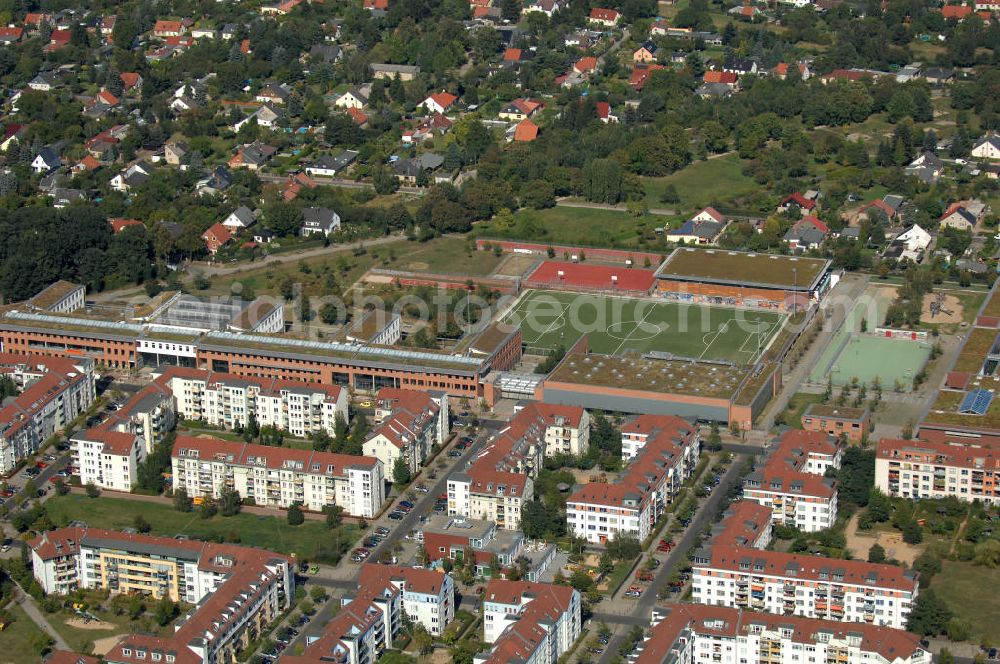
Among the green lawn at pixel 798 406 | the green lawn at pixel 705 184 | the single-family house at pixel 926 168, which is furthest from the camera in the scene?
the single-family house at pixel 926 168

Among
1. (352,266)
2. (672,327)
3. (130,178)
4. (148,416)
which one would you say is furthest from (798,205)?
(148,416)

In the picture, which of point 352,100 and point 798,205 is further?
point 352,100

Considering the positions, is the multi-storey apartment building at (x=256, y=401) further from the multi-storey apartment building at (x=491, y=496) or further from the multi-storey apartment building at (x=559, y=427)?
the multi-storey apartment building at (x=491, y=496)

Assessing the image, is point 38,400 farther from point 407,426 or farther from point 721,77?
point 721,77

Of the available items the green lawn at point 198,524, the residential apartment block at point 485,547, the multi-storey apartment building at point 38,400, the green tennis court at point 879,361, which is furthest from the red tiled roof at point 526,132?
the residential apartment block at point 485,547

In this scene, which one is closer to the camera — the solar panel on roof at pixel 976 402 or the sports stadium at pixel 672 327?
the solar panel on roof at pixel 976 402

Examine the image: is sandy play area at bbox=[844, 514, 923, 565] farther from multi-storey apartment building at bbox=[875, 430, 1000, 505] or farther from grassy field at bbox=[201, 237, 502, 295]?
grassy field at bbox=[201, 237, 502, 295]

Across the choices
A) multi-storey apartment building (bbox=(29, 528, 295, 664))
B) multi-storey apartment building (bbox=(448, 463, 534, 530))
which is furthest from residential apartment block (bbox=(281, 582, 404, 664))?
multi-storey apartment building (bbox=(448, 463, 534, 530))

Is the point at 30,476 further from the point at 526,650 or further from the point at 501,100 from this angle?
the point at 501,100
